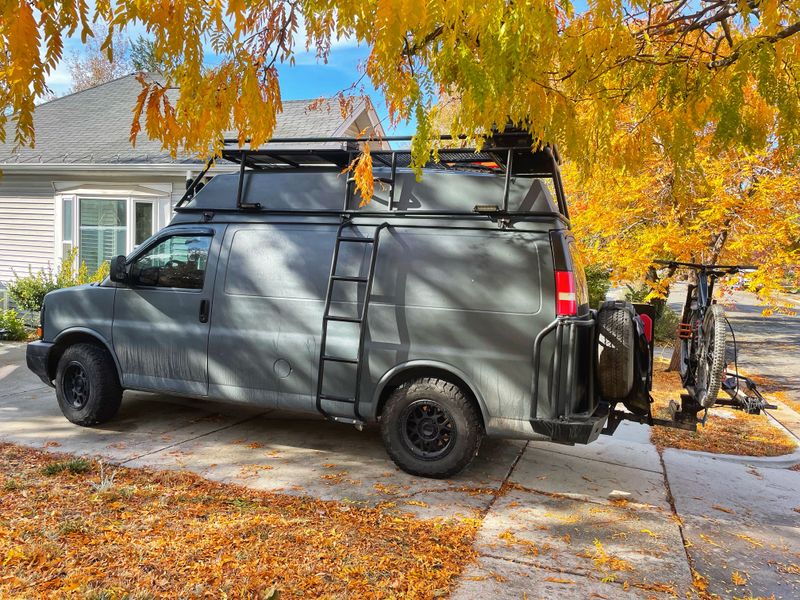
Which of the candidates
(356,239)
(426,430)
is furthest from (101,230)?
(426,430)

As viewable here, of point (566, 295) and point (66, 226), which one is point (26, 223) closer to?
point (66, 226)

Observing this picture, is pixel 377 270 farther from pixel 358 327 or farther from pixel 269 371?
pixel 269 371

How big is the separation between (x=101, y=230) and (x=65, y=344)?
743 centimetres

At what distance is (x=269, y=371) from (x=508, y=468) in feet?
7.14

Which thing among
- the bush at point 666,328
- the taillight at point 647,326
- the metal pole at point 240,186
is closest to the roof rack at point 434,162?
the metal pole at point 240,186

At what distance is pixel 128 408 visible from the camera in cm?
697

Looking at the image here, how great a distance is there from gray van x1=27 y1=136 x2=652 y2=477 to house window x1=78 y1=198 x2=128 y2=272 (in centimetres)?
715

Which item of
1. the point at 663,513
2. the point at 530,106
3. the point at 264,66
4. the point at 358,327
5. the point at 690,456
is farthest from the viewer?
the point at 690,456

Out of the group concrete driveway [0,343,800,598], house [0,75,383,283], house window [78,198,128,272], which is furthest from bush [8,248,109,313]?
concrete driveway [0,343,800,598]

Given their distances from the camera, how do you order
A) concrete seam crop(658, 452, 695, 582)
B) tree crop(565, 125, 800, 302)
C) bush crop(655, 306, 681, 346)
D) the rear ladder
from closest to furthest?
concrete seam crop(658, 452, 695, 582) → the rear ladder → tree crop(565, 125, 800, 302) → bush crop(655, 306, 681, 346)

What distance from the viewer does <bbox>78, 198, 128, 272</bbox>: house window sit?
42.1ft

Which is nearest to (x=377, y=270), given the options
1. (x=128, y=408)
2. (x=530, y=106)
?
(x=530, y=106)

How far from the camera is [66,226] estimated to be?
43.2ft

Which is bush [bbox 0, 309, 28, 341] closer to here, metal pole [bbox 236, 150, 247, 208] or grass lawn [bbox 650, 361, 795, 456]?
metal pole [bbox 236, 150, 247, 208]
